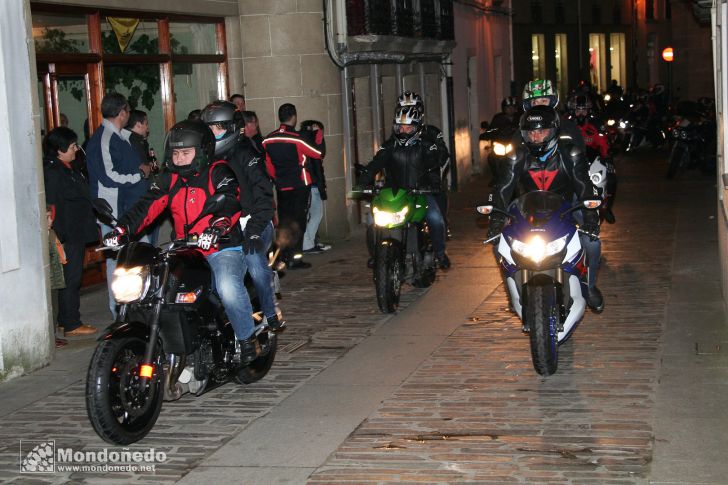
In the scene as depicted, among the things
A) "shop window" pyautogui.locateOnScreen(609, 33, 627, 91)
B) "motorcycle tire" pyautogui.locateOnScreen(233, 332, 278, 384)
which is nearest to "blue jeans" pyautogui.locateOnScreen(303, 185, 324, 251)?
"motorcycle tire" pyautogui.locateOnScreen(233, 332, 278, 384)

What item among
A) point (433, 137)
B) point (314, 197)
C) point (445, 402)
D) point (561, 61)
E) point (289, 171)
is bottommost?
point (445, 402)

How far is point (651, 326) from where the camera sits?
32.0ft

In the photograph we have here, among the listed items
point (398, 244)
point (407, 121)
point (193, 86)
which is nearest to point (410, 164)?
point (407, 121)

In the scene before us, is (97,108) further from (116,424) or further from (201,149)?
(116,424)

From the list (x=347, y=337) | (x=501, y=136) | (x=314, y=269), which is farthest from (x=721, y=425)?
(x=501, y=136)

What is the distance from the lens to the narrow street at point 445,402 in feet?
20.9

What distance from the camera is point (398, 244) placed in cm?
1109

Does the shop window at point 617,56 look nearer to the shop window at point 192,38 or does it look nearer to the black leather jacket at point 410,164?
the shop window at point 192,38

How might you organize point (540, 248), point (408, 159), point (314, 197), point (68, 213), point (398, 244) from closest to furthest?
point (540, 248)
point (68, 213)
point (398, 244)
point (408, 159)
point (314, 197)

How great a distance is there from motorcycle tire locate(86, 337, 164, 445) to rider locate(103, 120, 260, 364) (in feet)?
2.57

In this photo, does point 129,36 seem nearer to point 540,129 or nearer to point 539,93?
point 539,93

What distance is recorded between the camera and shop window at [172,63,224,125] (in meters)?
14.8

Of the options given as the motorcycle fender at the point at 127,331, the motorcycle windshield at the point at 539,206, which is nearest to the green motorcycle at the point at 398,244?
the motorcycle windshield at the point at 539,206

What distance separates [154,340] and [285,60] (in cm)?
960
